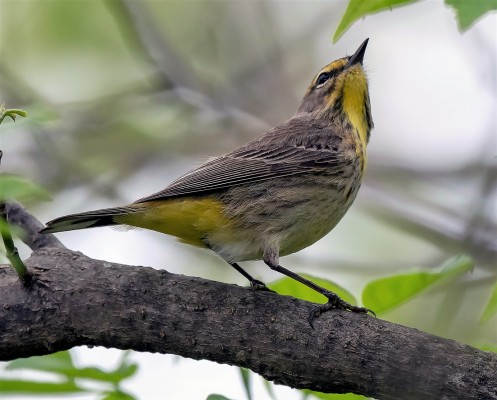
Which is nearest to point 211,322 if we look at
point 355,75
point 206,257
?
point 355,75

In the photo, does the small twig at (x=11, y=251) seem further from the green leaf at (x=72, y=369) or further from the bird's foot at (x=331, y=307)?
the bird's foot at (x=331, y=307)

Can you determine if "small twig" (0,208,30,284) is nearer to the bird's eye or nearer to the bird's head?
the bird's head

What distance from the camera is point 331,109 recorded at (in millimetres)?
7656

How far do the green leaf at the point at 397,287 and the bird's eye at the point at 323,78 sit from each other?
4.40m

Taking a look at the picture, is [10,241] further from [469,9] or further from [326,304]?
[469,9]

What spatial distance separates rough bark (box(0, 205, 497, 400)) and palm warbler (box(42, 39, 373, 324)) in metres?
0.78

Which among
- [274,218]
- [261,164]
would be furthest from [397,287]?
[261,164]

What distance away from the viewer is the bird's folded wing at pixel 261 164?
6.08m

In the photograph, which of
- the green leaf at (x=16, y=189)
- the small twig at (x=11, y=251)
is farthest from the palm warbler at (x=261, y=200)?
the green leaf at (x=16, y=189)

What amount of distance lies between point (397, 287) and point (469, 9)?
57.0 inches

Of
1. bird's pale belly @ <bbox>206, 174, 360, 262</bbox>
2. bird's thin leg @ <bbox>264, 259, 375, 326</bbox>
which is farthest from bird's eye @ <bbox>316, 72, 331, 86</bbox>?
bird's thin leg @ <bbox>264, 259, 375, 326</bbox>

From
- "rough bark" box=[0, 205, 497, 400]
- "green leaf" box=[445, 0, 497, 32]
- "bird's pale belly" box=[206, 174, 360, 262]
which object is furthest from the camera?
"bird's pale belly" box=[206, 174, 360, 262]

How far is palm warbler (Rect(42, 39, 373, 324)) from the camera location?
5.80 m

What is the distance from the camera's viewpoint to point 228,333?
4.24 m
